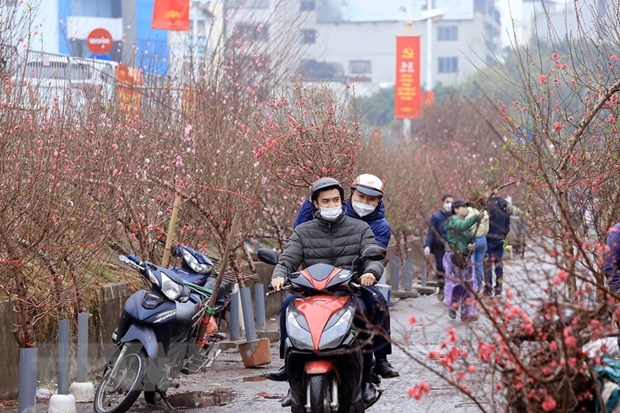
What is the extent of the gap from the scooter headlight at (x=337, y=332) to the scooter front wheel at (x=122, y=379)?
5.64 ft

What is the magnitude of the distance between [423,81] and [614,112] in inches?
4005

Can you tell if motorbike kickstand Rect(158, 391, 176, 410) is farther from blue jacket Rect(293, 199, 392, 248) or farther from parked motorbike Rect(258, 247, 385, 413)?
parked motorbike Rect(258, 247, 385, 413)

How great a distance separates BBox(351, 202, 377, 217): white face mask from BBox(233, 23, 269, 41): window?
17.1m

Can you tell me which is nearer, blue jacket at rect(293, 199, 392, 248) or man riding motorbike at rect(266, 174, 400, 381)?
man riding motorbike at rect(266, 174, 400, 381)

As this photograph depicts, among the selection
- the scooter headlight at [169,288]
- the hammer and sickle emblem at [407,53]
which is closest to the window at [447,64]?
the hammer and sickle emblem at [407,53]

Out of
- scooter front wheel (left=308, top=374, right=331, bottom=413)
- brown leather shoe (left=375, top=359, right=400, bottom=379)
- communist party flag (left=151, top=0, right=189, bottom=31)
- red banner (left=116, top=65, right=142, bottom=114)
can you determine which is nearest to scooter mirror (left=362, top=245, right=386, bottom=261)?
scooter front wheel (left=308, top=374, right=331, bottom=413)

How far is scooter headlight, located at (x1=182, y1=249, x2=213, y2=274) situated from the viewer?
39.2 feet

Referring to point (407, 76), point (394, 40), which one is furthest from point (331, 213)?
point (394, 40)

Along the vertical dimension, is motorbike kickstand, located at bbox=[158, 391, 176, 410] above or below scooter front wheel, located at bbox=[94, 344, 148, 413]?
below

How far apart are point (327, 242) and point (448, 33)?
121223 millimetres

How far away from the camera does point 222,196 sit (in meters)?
16.0

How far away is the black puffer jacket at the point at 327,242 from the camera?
10.4 metres

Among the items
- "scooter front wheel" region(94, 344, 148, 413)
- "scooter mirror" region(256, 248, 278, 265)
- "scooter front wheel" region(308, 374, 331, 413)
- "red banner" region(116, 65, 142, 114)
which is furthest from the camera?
"red banner" region(116, 65, 142, 114)

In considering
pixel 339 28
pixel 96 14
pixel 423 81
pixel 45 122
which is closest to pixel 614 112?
pixel 45 122
